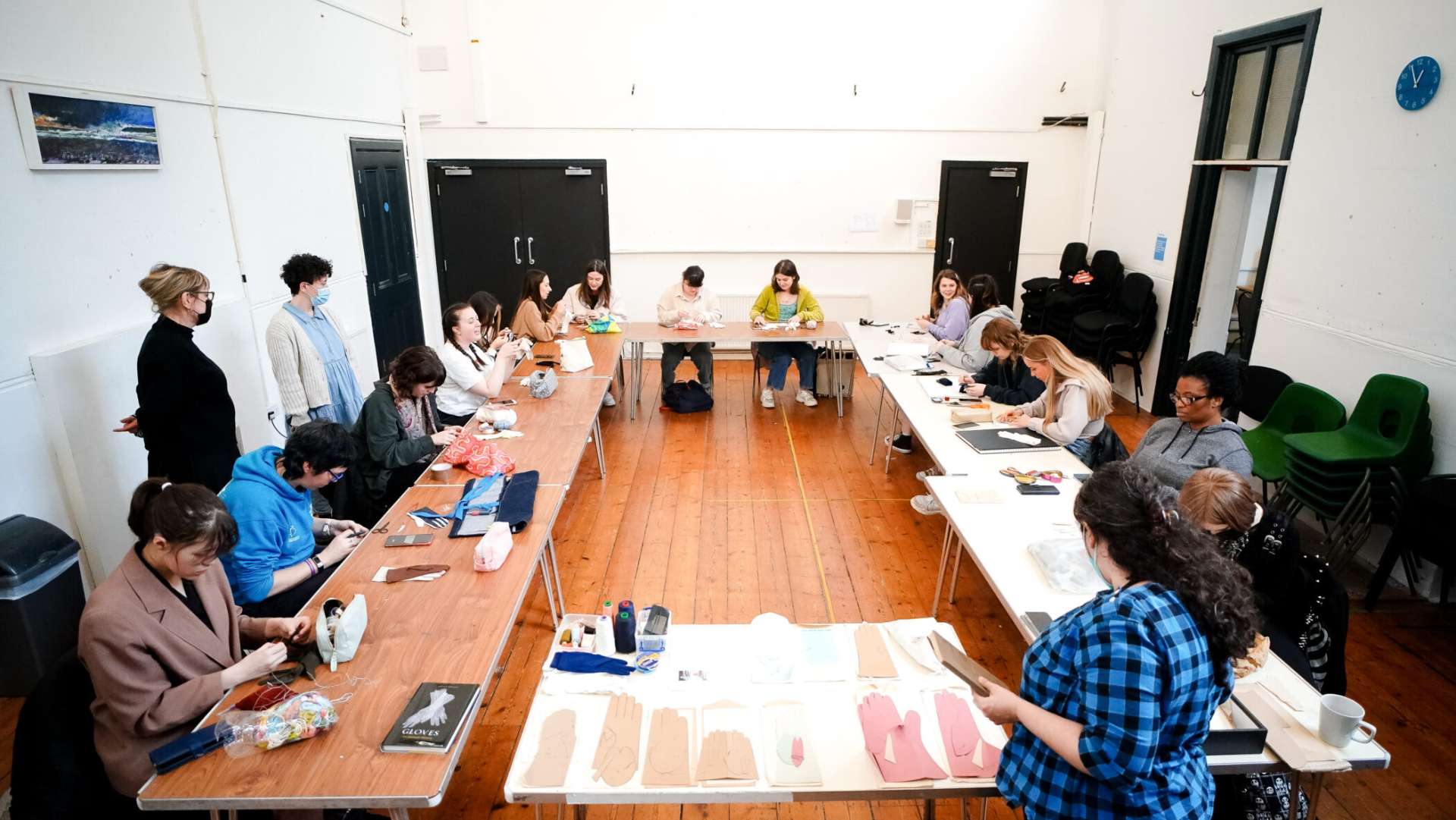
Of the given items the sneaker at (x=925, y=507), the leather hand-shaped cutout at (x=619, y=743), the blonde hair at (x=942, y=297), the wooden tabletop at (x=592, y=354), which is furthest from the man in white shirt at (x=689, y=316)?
the leather hand-shaped cutout at (x=619, y=743)

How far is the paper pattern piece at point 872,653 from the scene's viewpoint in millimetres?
2449

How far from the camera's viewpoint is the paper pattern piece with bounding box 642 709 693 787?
2049 mm

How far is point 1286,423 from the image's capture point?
4785 millimetres

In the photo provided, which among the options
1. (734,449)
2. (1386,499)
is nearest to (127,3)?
(734,449)

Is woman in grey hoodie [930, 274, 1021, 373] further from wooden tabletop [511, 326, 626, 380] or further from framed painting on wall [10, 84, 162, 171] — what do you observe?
framed painting on wall [10, 84, 162, 171]

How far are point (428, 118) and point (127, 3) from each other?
4008 millimetres

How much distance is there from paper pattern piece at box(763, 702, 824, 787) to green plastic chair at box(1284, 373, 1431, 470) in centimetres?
347

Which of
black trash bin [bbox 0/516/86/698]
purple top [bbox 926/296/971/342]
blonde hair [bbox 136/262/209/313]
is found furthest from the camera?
purple top [bbox 926/296/971/342]

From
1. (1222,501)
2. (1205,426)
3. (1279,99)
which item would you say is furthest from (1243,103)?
(1222,501)

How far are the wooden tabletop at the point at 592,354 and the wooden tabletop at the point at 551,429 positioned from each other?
0.55ft

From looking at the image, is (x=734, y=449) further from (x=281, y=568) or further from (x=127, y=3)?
(x=127, y=3)

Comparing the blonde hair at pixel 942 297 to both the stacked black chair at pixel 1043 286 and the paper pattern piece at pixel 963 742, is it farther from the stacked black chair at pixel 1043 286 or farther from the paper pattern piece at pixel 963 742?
the paper pattern piece at pixel 963 742

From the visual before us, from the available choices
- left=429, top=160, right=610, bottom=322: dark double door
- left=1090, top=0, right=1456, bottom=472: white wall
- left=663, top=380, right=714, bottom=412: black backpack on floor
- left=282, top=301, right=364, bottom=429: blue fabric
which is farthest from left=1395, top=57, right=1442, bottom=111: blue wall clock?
left=429, top=160, right=610, bottom=322: dark double door

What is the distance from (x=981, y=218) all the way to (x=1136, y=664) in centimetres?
772
